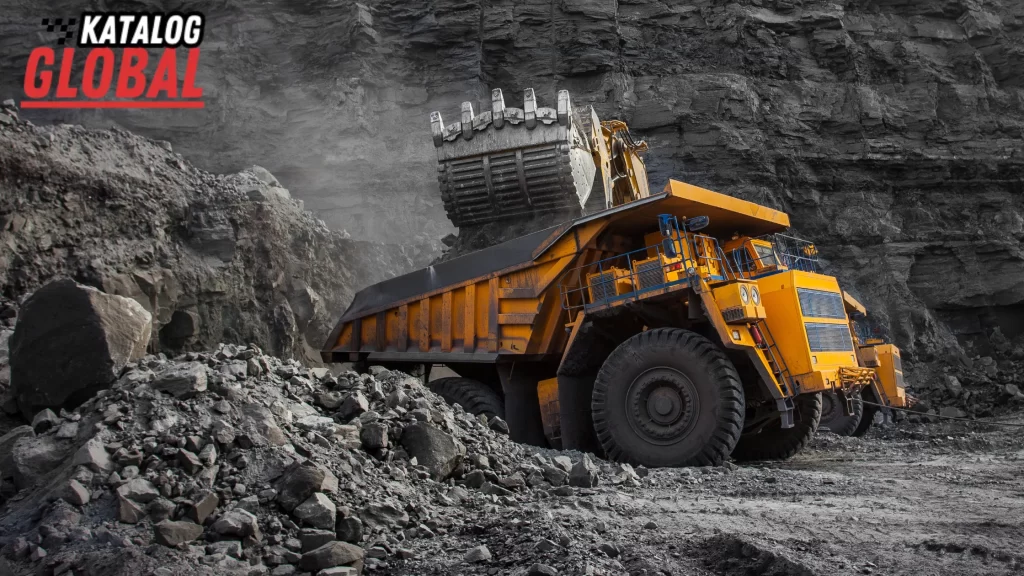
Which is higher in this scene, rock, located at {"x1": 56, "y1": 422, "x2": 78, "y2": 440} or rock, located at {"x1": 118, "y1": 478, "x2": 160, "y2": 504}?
rock, located at {"x1": 56, "y1": 422, "x2": 78, "y2": 440}

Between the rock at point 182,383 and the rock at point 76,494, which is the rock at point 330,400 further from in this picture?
the rock at point 76,494

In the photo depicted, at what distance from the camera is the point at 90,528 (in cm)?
365

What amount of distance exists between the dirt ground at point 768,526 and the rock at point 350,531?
289 millimetres

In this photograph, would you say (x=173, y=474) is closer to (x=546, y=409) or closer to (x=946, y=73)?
(x=546, y=409)

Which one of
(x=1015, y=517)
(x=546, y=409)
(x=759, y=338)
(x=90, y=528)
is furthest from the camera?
(x=546, y=409)

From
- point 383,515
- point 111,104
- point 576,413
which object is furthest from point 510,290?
point 111,104

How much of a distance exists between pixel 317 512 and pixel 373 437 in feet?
3.62

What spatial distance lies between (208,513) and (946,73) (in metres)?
19.2

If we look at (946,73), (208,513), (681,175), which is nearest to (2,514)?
(208,513)

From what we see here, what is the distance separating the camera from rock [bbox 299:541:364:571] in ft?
11.4

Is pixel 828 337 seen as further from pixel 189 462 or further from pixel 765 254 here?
pixel 189 462

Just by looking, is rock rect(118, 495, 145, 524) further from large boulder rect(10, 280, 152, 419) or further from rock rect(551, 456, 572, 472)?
rock rect(551, 456, 572, 472)

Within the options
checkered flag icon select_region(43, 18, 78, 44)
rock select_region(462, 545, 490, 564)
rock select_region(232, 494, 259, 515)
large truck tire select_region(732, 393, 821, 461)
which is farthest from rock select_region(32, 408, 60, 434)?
checkered flag icon select_region(43, 18, 78, 44)

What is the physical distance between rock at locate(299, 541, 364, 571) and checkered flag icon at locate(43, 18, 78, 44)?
20640 mm
